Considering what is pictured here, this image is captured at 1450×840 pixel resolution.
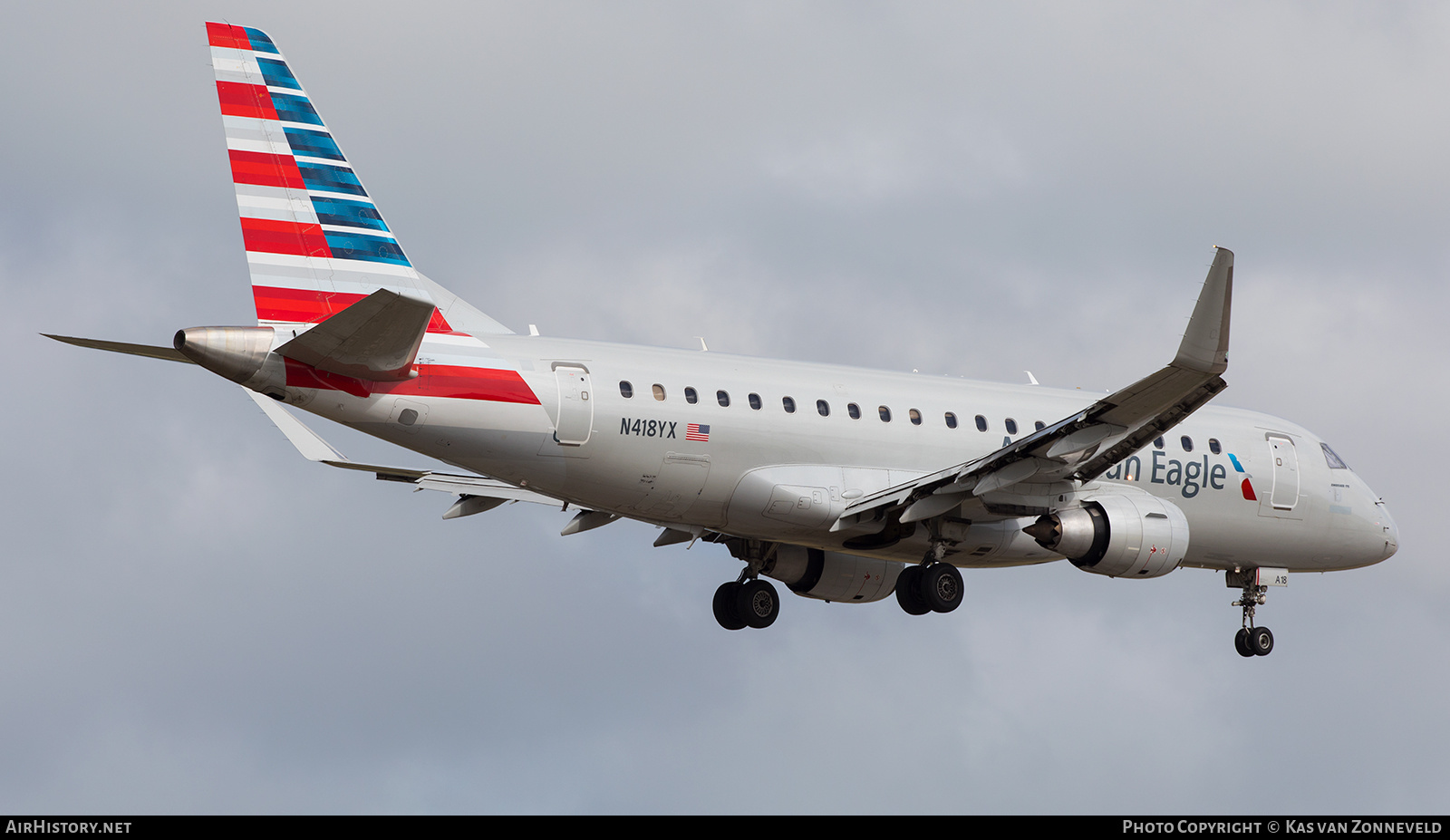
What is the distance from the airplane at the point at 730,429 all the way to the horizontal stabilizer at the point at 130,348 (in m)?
0.04

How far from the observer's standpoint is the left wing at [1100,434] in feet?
→ 80.2

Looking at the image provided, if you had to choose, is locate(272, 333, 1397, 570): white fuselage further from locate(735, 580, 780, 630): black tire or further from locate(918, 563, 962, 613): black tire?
locate(735, 580, 780, 630): black tire

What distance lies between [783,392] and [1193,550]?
990 centimetres

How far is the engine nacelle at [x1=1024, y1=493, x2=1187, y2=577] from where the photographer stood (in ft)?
96.5

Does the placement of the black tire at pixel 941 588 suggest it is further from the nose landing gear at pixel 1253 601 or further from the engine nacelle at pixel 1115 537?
the nose landing gear at pixel 1253 601

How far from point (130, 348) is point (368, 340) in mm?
3270

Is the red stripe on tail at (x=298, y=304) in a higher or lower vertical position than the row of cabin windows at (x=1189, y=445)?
lower

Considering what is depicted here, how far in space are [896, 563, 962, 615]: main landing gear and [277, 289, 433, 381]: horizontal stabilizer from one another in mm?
10080

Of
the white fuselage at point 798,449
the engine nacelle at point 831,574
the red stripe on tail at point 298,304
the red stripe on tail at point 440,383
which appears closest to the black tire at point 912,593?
the white fuselage at point 798,449

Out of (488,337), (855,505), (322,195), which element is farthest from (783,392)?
(322,195)

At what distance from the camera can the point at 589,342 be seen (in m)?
27.8

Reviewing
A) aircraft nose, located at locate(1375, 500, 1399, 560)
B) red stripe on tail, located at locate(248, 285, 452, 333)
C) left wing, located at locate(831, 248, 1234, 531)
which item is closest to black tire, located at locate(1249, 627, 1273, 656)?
aircraft nose, located at locate(1375, 500, 1399, 560)

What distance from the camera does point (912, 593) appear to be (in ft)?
97.7
